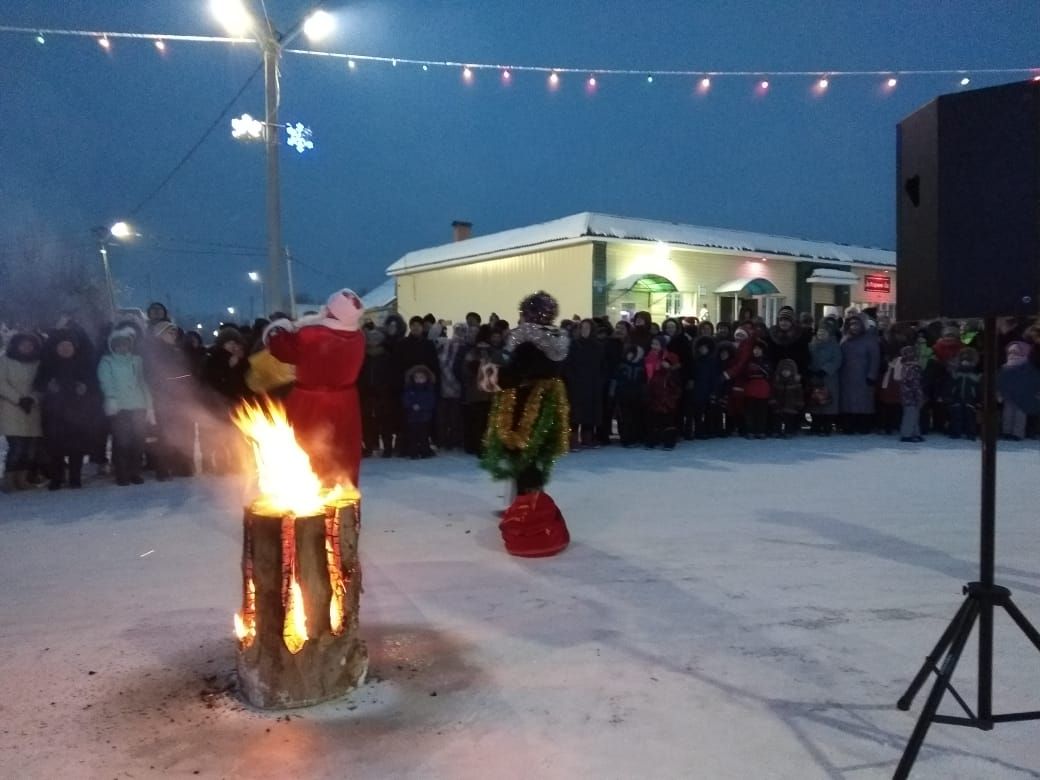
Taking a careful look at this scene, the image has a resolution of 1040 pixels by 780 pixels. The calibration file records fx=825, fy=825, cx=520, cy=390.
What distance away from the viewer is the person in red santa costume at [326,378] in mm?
5344

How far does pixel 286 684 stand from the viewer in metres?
3.70

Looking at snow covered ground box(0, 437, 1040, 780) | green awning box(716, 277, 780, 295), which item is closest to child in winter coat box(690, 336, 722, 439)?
snow covered ground box(0, 437, 1040, 780)

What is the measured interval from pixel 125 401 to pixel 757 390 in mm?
8587

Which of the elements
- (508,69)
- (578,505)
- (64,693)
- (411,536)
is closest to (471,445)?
(578,505)

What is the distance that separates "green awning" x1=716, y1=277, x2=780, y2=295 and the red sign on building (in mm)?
5242

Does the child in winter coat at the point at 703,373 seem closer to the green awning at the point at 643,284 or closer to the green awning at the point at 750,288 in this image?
the green awning at the point at 643,284

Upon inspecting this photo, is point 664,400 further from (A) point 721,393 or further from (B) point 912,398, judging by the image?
(B) point 912,398

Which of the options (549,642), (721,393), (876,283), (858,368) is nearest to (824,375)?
(858,368)

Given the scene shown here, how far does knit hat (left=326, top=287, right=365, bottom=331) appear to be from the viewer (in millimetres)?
5371

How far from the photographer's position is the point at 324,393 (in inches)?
217

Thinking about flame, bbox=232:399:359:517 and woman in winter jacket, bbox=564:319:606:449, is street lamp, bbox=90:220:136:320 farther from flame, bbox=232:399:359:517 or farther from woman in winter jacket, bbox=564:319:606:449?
flame, bbox=232:399:359:517

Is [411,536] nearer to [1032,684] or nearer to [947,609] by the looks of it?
[947,609]

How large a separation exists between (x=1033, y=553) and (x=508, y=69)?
34.2ft

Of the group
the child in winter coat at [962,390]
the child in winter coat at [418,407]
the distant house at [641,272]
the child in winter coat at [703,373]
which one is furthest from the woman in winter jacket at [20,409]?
the distant house at [641,272]
